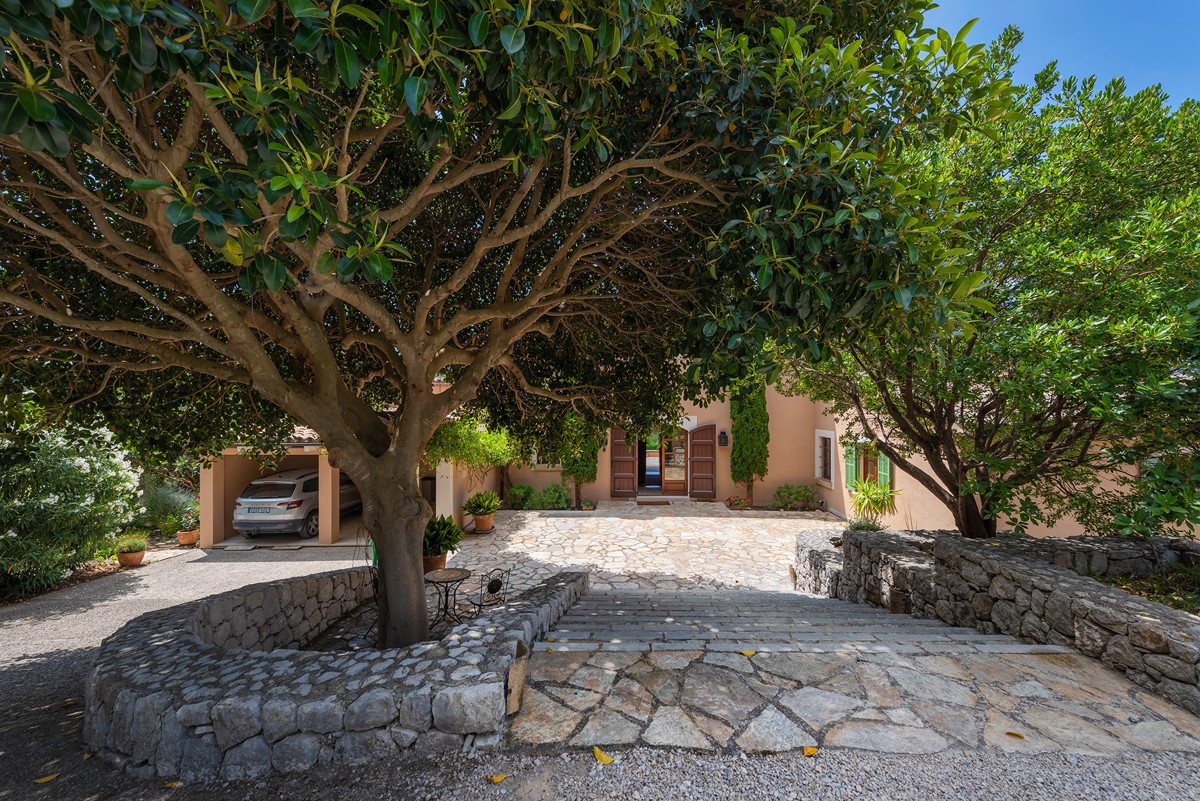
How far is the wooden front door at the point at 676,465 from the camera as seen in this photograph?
14344 mm

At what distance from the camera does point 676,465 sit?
1494 cm

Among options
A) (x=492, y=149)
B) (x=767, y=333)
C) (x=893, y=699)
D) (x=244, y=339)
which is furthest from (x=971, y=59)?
(x=244, y=339)

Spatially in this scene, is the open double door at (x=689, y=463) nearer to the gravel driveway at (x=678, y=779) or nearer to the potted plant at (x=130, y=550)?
the potted plant at (x=130, y=550)

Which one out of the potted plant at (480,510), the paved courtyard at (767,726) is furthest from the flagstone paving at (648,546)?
the paved courtyard at (767,726)

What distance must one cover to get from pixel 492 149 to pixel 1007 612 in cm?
564

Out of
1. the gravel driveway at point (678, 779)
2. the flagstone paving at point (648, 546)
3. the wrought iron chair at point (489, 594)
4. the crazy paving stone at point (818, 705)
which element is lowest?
the flagstone paving at point (648, 546)

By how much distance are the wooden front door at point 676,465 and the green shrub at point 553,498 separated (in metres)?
3.14

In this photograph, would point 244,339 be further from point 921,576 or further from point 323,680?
point 921,576

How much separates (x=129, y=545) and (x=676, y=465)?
1251 centimetres

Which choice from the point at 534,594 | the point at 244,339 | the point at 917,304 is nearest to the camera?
the point at 917,304

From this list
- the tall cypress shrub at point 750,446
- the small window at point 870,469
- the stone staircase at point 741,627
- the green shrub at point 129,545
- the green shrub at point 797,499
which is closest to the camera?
the stone staircase at point 741,627

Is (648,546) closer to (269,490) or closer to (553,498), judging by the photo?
(553,498)

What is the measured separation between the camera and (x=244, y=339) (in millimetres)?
3254

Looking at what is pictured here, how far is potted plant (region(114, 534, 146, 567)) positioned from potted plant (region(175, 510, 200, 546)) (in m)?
1.34
